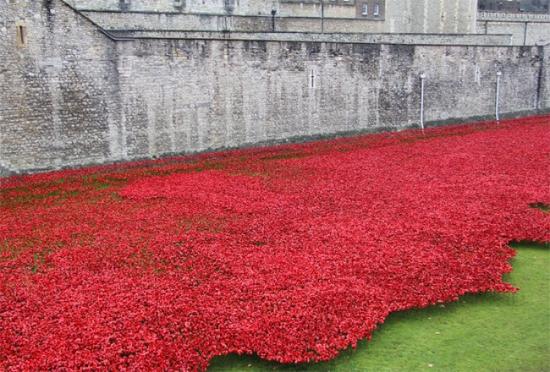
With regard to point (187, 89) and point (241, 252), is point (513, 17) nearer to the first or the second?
point (187, 89)

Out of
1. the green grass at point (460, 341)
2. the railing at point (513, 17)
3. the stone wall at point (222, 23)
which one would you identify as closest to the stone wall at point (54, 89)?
the green grass at point (460, 341)

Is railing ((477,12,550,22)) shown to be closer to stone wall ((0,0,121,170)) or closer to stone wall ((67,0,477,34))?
stone wall ((67,0,477,34))

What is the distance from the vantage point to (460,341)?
749 centimetres

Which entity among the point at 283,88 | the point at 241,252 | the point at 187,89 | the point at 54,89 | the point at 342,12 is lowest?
the point at 241,252

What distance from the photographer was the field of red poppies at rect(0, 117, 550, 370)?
24.1 ft

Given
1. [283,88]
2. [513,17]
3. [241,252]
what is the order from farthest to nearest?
[513,17] < [283,88] < [241,252]

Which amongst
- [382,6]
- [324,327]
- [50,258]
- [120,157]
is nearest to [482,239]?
[324,327]

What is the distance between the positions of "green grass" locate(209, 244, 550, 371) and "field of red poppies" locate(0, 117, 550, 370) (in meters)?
0.17

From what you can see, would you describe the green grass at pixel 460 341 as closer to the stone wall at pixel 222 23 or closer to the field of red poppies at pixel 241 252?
the field of red poppies at pixel 241 252

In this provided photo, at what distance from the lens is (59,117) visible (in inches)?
720

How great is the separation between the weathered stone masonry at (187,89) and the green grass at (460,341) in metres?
13.3

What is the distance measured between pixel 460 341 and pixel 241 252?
425 cm

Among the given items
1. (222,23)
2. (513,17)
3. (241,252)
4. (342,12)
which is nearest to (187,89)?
(241,252)

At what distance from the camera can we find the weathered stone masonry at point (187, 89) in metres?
17.7
